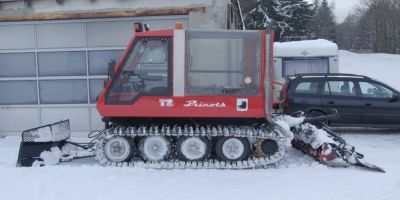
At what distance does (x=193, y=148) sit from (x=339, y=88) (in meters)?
5.63

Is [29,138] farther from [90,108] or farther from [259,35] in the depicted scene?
[259,35]

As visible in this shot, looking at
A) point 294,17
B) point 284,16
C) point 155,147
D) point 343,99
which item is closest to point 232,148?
point 155,147

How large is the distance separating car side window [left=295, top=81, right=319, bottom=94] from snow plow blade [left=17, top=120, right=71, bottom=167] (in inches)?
248

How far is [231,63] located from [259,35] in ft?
2.03

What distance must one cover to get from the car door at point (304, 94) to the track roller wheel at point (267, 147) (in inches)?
169

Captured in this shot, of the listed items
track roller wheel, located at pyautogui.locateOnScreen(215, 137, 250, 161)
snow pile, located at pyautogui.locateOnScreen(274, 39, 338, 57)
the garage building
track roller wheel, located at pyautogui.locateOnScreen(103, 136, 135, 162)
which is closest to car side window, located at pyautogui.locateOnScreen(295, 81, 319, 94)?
the garage building

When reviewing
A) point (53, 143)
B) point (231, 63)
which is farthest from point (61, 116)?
→ point (231, 63)

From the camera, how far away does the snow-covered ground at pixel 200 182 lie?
6.35 metres

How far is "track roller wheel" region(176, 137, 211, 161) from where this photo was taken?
7.68m

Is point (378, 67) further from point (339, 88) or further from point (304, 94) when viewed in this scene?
point (304, 94)

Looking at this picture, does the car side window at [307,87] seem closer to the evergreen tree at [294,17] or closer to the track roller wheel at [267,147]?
the track roller wheel at [267,147]

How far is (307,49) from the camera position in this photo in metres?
15.1

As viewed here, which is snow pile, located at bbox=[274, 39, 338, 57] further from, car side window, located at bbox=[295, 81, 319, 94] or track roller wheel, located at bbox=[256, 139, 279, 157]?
track roller wheel, located at bbox=[256, 139, 279, 157]

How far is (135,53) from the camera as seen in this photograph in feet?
25.0
